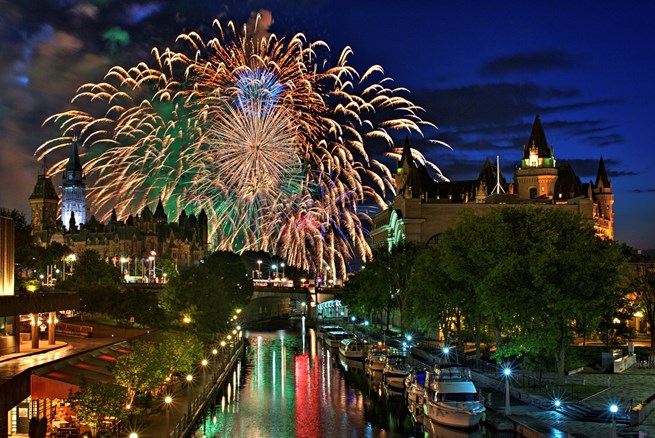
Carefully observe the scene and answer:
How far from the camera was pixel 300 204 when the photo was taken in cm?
11106

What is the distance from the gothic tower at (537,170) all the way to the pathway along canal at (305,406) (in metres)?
98.4

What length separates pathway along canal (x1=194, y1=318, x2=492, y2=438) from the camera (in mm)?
55250

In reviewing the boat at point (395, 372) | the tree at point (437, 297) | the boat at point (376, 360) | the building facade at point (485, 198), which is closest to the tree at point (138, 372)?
the boat at point (395, 372)

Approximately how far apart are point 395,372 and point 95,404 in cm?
3867

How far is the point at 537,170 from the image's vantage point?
18325 centimetres

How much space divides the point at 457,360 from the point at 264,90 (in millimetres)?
38692

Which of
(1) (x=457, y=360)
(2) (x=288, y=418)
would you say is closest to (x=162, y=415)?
(2) (x=288, y=418)

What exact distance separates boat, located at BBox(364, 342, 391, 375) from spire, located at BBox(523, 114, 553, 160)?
371 feet

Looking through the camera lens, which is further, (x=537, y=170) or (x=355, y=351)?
(x=537, y=170)

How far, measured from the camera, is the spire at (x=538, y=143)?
186m

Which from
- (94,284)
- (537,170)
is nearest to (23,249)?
(94,284)

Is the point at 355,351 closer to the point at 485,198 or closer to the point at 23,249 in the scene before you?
the point at 23,249

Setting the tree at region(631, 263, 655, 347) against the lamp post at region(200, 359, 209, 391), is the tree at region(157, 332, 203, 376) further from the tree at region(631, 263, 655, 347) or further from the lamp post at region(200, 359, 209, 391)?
the tree at region(631, 263, 655, 347)

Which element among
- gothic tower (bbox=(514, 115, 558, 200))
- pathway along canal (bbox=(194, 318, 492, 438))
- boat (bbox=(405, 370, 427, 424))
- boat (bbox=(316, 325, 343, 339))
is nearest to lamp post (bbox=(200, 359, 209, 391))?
pathway along canal (bbox=(194, 318, 492, 438))
